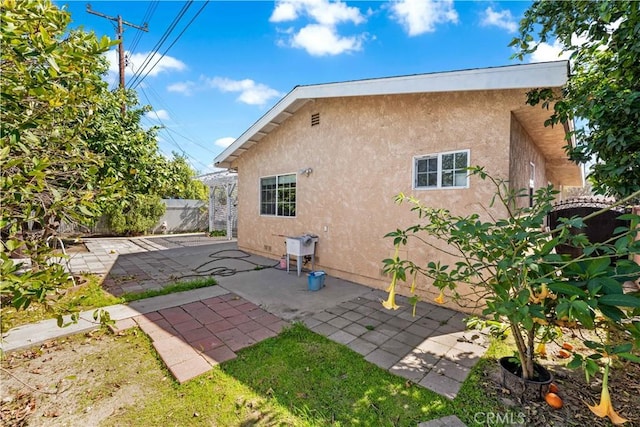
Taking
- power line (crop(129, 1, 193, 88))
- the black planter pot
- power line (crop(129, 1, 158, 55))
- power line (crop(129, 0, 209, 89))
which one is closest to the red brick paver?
the black planter pot

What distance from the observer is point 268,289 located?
251 inches

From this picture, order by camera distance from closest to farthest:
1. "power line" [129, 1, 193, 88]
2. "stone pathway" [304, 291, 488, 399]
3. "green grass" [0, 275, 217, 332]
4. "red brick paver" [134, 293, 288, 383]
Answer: "stone pathway" [304, 291, 488, 399] < "red brick paver" [134, 293, 288, 383] < "green grass" [0, 275, 217, 332] < "power line" [129, 1, 193, 88]

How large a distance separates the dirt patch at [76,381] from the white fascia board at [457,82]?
18.9 ft

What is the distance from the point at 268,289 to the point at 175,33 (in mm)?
9735

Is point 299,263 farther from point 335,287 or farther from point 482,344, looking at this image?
point 482,344

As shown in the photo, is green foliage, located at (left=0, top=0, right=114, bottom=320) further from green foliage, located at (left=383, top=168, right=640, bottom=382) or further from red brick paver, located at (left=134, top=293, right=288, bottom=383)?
green foliage, located at (left=383, top=168, right=640, bottom=382)

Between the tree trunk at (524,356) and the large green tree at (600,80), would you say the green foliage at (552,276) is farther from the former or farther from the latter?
the large green tree at (600,80)

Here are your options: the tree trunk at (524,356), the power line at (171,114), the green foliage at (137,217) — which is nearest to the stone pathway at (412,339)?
the tree trunk at (524,356)

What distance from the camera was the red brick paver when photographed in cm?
354

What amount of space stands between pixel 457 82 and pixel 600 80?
1.87m

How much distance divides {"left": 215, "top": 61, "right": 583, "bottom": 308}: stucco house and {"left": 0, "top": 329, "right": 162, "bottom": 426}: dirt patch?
15.3 feet

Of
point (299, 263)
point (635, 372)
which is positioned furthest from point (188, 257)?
point (635, 372)

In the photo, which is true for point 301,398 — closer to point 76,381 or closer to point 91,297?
point 76,381

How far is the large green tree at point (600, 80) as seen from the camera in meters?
3.19
